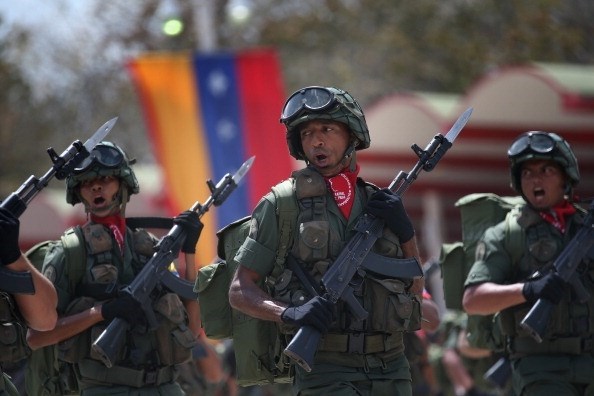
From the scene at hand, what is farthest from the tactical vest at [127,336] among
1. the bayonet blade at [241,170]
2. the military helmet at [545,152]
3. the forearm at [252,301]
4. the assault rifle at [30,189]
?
the military helmet at [545,152]

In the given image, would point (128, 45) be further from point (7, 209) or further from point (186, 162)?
point (7, 209)

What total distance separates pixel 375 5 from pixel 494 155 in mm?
12315

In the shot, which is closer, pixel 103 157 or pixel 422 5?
pixel 103 157

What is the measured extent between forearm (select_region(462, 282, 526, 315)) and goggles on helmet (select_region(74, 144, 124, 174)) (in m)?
2.12

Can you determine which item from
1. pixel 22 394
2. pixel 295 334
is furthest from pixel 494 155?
pixel 295 334

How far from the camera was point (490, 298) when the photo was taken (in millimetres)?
8789

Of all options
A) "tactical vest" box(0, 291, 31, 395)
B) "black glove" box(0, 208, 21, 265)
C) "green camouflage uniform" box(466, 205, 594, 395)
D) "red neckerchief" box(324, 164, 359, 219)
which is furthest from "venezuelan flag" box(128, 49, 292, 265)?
"black glove" box(0, 208, 21, 265)

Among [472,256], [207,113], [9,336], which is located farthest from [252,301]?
[207,113]

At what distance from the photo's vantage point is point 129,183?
30.0ft

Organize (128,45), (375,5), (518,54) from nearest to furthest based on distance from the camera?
(518,54) → (375,5) → (128,45)

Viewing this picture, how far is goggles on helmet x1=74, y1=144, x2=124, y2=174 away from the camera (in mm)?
8961

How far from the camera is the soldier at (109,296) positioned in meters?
8.77

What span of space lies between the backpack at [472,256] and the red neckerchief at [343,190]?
1898mm

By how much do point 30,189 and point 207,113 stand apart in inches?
571
